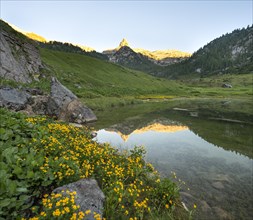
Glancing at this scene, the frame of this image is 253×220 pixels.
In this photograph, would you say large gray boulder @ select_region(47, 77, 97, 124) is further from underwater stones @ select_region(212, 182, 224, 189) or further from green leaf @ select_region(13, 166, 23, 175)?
green leaf @ select_region(13, 166, 23, 175)

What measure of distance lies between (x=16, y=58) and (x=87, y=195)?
4128cm

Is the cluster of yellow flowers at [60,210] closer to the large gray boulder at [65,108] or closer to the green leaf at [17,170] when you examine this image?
the green leaf at [17,170]

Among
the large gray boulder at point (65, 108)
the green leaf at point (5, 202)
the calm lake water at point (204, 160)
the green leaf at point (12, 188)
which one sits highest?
the green leaf at point (12, 188)

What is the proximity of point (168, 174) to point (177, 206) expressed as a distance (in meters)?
A: 3.90

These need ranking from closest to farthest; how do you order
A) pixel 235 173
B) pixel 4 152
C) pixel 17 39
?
pixel 4 152 < pixel 235 173 < pixel 17 39

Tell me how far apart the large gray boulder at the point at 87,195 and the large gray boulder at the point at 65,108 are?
19.0 m

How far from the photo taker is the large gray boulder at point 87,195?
547cm

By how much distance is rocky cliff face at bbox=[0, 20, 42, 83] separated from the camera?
3059 cm

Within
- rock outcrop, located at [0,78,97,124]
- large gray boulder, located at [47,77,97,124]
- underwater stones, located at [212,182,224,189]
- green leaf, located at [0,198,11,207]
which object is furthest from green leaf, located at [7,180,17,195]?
large gray boulder, located at [47,77,97,124]

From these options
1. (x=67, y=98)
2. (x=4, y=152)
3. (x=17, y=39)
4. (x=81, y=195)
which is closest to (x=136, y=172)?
(x=81, y=195)

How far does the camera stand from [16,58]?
129 ft

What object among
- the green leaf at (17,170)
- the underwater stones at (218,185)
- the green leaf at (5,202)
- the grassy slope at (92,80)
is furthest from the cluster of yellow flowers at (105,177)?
the grassy slope at (92,80)

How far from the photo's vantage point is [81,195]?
18.8 feet

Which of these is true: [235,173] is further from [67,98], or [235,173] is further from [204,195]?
[67,98]
